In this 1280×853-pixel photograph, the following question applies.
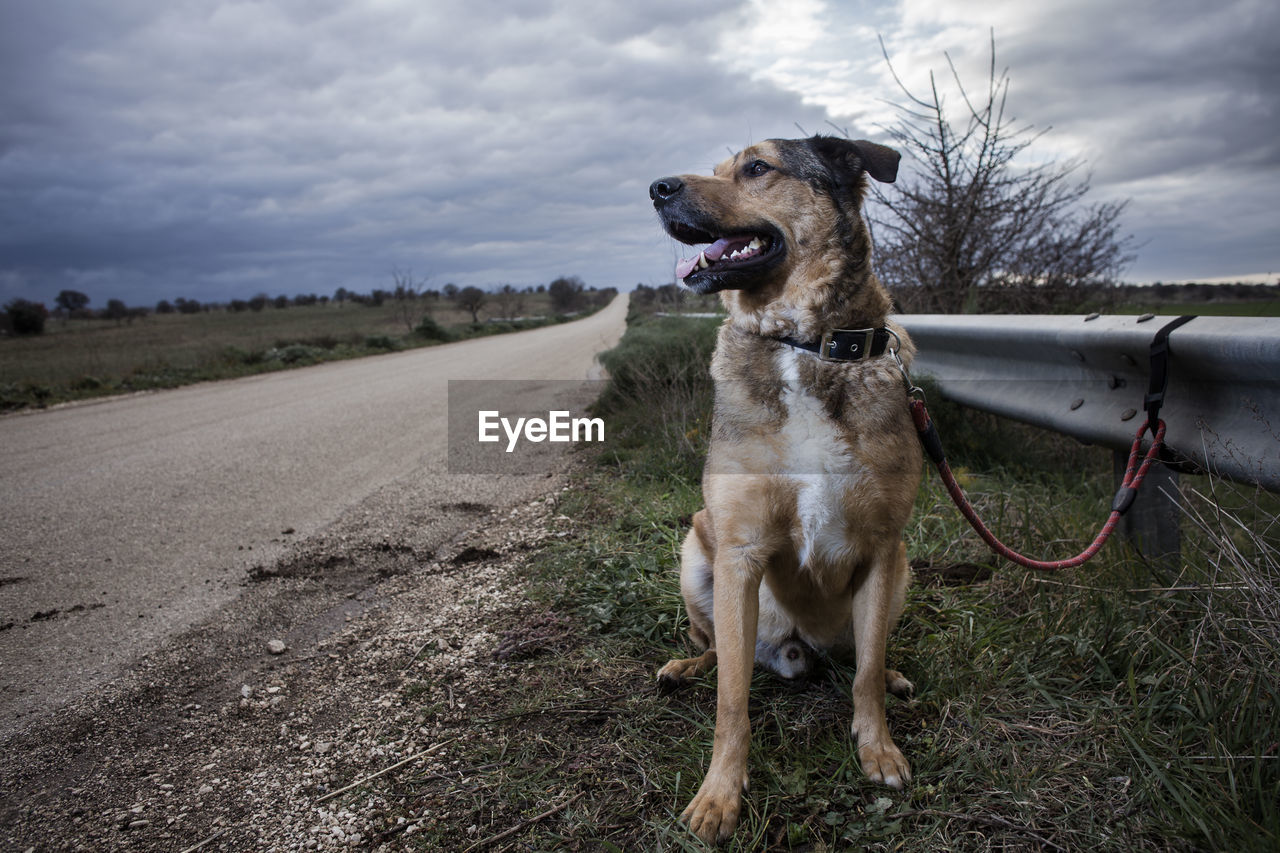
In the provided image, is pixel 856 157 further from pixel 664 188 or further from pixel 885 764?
pixel 885 764

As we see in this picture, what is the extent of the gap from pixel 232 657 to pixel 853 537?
2.76 meters

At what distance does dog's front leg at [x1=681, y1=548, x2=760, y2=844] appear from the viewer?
6.86 feet

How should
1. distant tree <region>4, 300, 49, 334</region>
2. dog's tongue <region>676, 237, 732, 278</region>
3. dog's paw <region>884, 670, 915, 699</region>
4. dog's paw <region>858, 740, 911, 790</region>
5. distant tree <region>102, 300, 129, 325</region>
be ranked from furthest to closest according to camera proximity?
distant tree <region>102, 300, 129, 325</region>, distant tree <region>4, 300, 49, 334</region>, dog's tongue <region>676, 237, 732, 278</region>, dog's paw <region>884, 670, 915, 699</region>, dog's paw <region>858, 740, 911, 790</region>

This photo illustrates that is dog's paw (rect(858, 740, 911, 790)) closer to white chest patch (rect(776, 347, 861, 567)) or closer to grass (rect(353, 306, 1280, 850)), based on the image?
grass (rect(353, 306, 1280, 850))

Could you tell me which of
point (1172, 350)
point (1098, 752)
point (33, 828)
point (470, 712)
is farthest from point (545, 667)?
point (1172, 350)

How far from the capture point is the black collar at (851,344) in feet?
8.39

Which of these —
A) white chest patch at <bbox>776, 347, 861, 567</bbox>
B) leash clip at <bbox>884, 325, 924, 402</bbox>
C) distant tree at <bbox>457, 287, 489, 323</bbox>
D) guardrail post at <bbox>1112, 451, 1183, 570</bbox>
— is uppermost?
distant tree at <bbox>457, 287, 489, 323</bbox>

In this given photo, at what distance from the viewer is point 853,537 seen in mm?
2422

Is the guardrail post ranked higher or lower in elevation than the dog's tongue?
lower

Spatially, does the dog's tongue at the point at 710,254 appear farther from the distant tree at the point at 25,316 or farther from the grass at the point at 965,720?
the distant tree at the point at 25,316

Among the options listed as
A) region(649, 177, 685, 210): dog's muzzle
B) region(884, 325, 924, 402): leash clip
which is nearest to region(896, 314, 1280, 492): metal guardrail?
region(884, 325, 924, 402): leash clip

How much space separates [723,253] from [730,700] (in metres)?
1.66

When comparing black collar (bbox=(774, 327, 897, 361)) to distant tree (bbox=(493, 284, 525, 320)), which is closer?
black collar (bbox=(774, 327, 897, 361))

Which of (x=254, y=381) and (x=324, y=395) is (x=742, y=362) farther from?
(x=254, y=381)
